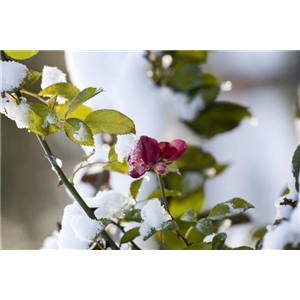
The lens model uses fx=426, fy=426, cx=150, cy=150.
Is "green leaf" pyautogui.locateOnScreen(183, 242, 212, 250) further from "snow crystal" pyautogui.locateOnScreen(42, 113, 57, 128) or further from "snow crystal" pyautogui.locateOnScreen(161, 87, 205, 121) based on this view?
"snow crystal" pyautogui.locateOnScreen(161, 87, 205, 121)

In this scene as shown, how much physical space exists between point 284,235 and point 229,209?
6cm


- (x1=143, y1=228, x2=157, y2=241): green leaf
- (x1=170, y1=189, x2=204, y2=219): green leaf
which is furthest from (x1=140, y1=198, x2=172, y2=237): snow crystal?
(x1=170, y1=189, x2=204, y2=219): green leaf

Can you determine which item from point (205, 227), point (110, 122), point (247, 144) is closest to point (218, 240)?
point (205, 227)

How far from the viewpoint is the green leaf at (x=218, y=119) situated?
28.5 inches

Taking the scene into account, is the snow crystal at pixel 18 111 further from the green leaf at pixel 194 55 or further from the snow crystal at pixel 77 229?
the green leaf at pixel 194 55

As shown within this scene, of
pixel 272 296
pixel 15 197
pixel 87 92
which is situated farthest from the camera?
pixel 15 197

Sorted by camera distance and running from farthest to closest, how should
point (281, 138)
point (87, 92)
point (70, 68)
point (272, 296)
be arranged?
point (281, 138) → point (70, 68) → point (272, 296) → point (87, 92)

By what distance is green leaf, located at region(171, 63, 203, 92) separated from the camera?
0.70m

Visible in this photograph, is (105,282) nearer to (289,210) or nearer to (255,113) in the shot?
(289,210)

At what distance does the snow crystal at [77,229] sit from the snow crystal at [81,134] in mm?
62

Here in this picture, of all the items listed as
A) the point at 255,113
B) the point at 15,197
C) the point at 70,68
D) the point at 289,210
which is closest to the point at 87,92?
the point at 289,210
